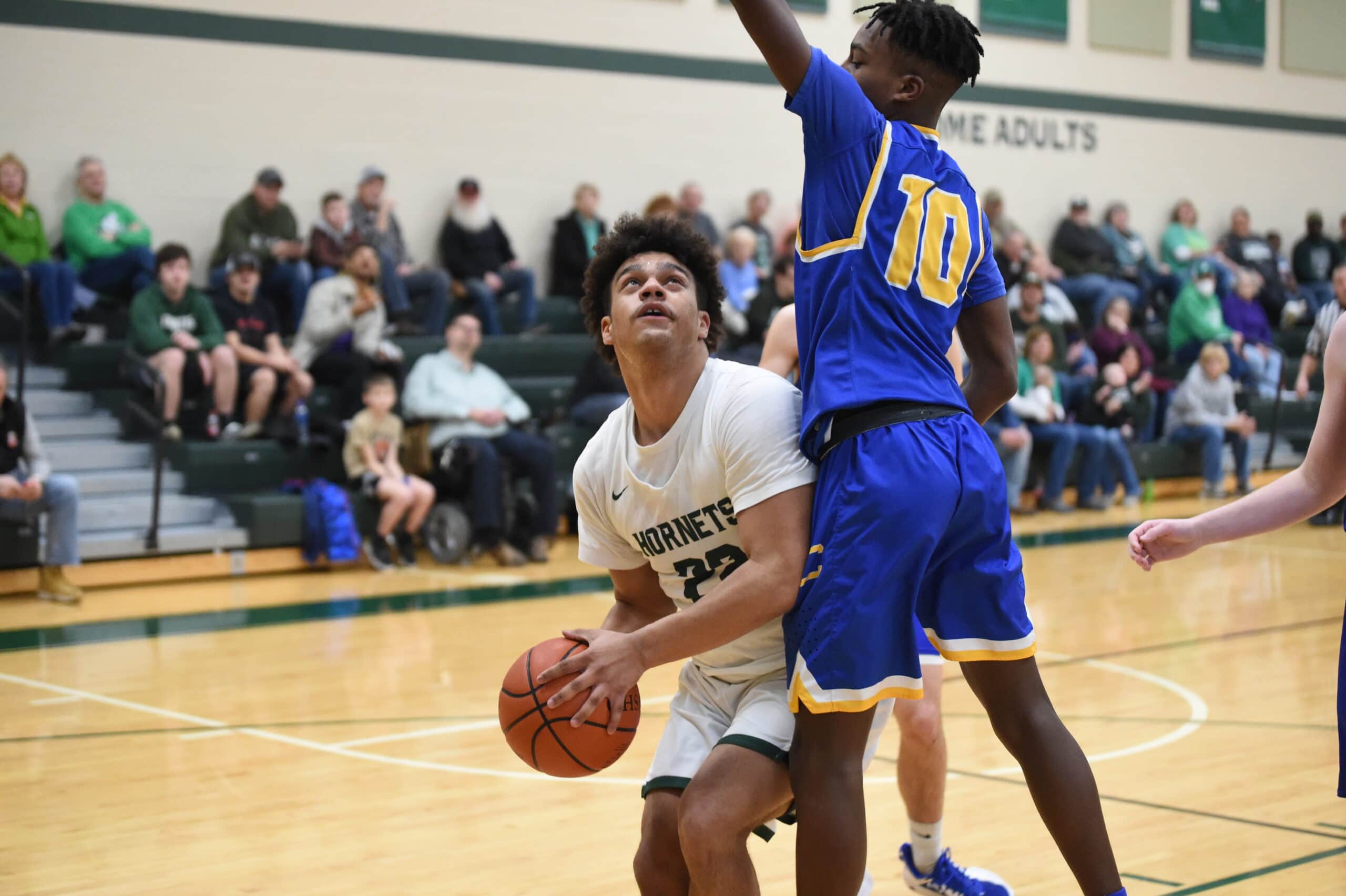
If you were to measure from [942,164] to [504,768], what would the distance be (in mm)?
2985

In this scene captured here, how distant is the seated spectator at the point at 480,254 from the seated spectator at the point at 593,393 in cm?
155

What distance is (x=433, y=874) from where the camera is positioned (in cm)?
405

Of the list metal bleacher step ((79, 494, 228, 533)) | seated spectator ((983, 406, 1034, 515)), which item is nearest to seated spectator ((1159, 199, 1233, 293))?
seated spectator ((983, 406, 1034, 515))

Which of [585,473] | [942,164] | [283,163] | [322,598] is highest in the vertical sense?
[283,163]

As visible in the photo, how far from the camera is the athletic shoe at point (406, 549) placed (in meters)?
10.0

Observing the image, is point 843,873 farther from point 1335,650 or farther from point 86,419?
point 86,419

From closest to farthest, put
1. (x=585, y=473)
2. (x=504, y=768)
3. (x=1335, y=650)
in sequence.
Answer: (x=585, y=473) < (x=504, y=768) < (x=1335, y=650)

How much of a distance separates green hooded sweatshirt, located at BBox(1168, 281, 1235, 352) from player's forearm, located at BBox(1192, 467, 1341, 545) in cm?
1348

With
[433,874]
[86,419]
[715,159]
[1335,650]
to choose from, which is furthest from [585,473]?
[715,159]

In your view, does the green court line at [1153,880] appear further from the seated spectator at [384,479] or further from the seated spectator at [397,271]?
the seated spectator at [397,271]

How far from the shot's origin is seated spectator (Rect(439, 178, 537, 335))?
12570 millimetres

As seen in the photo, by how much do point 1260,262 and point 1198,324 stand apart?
9.74ft

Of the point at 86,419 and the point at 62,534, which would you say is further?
the point at 86,419

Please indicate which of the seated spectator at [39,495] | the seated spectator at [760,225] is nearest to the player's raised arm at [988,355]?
the seated spectator at [39,495]
